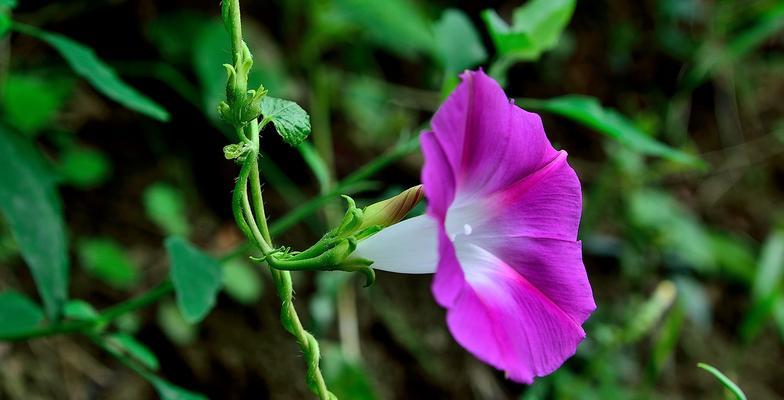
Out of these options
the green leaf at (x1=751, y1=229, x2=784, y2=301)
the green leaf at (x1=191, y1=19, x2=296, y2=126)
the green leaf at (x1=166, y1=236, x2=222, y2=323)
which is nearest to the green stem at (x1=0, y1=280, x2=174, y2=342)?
the green leaf at (x1=166, y1=236, x2=222, y2=323)

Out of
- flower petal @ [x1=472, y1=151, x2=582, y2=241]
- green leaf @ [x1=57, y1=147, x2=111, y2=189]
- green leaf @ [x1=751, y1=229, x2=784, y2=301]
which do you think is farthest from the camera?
green leaf @ [x1=751, y1=229, x2=784, y2=301]

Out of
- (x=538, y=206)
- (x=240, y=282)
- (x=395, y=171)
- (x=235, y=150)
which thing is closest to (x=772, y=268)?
(x=395, y=171)

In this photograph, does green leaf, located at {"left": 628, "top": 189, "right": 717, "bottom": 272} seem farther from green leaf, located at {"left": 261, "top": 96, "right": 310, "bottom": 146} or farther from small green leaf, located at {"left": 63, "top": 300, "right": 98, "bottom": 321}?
green leaf, located at {"left": 261, "top": 96, "right": 310, "bottom": 146}

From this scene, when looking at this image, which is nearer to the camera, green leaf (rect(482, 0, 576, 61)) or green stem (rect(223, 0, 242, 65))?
green stem (rect(223, 0, 242, 65))

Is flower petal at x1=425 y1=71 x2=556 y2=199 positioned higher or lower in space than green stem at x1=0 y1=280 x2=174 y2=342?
higher

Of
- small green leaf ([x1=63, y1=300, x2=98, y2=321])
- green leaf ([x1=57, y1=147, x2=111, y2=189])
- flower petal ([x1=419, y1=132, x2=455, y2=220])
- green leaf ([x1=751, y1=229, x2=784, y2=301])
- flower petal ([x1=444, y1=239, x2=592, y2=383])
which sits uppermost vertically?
flower petal ([x1=419, y1=132, x2=455, y2=220])

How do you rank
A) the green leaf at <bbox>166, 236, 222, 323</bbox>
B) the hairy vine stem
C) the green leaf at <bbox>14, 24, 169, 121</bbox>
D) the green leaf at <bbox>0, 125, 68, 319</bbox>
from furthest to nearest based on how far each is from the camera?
the green leaf at <bbox>0, 125, 68, 319</bbox> → the green leaf at <bbox>14, 24, 169, 121</bbox> → the green leaf at <bbox>166, 236, 222, 323</bbox> → the hairy vine stem
